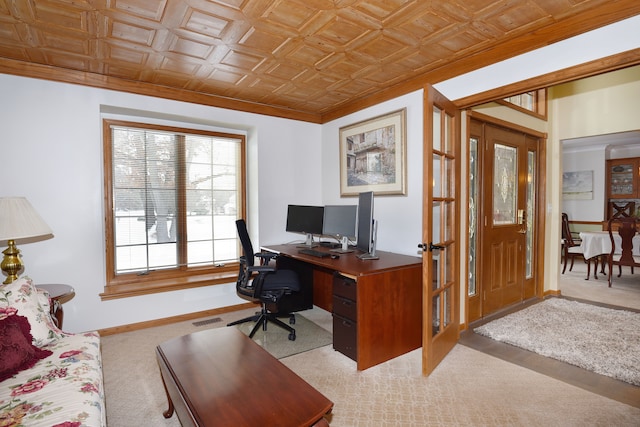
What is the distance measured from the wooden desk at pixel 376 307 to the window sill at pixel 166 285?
1388 mm

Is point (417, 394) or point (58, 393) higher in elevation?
point (58, 393)

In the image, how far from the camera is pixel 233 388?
1.49 meters

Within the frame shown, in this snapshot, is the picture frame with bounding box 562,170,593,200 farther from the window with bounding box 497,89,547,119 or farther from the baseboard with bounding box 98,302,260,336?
the baseboard with bounding box 98,302,260,336

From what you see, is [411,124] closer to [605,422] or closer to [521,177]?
[521,177]

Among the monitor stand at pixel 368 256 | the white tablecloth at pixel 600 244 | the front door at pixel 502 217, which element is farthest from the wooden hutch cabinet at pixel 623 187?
the monitor stand at pixel 368 256

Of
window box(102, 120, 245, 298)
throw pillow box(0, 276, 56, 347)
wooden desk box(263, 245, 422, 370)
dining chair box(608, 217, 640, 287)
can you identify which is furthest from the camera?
dining chair box(608, 217, 640, 287)

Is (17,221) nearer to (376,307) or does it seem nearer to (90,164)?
(90,164)

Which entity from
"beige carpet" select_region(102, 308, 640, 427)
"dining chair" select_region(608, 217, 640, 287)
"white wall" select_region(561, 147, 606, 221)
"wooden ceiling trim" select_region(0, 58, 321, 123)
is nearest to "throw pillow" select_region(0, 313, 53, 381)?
"beige carpet" select_region(102, 308, 640, 427)

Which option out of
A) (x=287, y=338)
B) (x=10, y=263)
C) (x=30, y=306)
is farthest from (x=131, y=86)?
(x=287, y=338)

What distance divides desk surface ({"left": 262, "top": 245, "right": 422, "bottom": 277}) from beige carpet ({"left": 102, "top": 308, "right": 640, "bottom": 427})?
747 mm

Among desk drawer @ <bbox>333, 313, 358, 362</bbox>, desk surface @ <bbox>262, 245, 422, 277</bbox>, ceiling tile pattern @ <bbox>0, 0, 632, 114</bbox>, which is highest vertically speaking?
ceiling tile pattern @ <bbox>0, 0, 632, 114</bbox>

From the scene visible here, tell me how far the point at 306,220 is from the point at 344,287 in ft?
4.35

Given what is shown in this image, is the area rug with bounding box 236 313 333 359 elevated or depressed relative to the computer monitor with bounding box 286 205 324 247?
depressed

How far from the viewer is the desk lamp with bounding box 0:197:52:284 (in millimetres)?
2156
